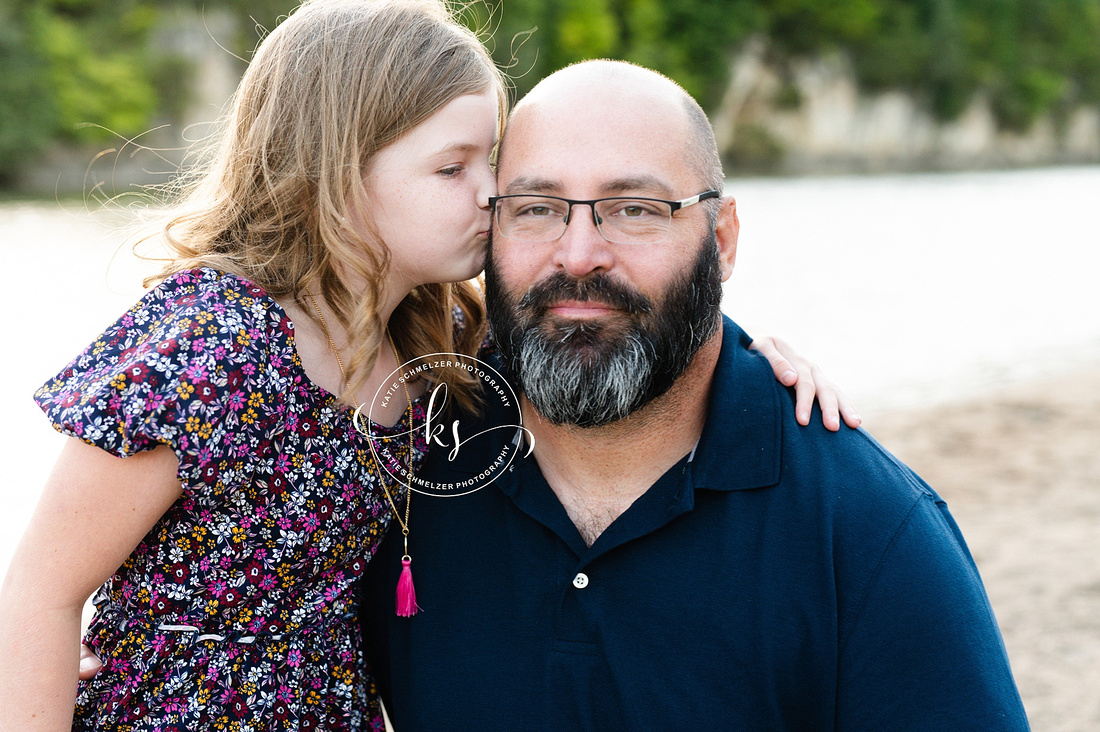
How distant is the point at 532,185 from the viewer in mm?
2521

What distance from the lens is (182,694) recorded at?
2.38 m

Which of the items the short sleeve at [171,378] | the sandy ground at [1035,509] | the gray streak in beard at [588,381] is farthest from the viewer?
the sandy ground at [1035,509]

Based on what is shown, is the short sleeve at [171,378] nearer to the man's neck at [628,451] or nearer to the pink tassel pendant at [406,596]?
the pink tassel pendant at [406,596]

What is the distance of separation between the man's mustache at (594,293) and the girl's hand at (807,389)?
0.44m

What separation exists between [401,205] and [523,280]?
39cm

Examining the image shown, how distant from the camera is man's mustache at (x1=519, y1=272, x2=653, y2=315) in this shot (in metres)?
2.43

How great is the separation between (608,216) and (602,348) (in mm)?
330

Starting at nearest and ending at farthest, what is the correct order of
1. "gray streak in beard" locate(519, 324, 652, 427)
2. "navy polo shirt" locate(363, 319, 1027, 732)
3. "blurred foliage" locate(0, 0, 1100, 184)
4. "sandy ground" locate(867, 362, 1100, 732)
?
"navy polo shirt" locate(363, 319, 1027, 732) → "gray streak in beard" locate(519, 324, 652, 427) → "sandy ground" locate(867, 362, 1100, 732) → "blurred foliage" locate(0, 0, 1100, 184)

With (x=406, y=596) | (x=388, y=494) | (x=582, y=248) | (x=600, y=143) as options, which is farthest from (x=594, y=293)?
(x=406, y=596)

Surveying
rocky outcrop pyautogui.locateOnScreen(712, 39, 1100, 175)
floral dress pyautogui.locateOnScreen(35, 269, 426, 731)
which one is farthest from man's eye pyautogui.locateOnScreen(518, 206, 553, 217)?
rocky outcrop pyautogui.locateOnScreen(712, 39, 1100, 175)

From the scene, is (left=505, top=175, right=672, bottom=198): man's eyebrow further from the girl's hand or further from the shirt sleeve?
the shirt sleeve

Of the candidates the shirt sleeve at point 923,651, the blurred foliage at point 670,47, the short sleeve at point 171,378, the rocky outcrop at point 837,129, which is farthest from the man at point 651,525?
the rocky outcrop at point 837,129

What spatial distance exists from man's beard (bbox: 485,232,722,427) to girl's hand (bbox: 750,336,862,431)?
0.29 meters

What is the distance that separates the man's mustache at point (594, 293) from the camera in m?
2.43
